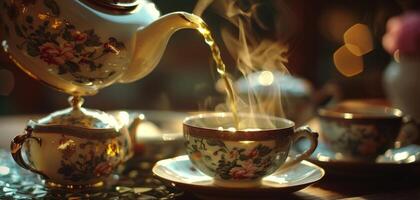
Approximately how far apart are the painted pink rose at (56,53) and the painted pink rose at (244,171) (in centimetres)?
28

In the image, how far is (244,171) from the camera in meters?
0.88

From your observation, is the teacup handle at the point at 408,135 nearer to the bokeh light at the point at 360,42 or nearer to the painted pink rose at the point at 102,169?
the painted pink rose at the point at 102,169

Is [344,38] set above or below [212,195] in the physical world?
above

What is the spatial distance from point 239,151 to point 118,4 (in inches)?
10.8

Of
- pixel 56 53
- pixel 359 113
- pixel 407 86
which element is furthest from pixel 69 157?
pixel 407 86

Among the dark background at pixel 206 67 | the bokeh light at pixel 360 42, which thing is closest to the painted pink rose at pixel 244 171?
the dark background at pixel 206 67

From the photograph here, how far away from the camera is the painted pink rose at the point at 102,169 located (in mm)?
911

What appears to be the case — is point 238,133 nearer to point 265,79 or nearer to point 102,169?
point 102,169

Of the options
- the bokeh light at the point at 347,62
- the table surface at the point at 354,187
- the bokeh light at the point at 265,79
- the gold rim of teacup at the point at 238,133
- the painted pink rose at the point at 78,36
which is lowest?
the table surface at the point at 354,187

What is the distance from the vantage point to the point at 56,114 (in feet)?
3.05

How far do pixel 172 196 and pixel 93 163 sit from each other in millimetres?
125

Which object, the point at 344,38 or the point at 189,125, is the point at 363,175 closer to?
the point at 189,125

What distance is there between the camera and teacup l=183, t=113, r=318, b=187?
2.82 feet

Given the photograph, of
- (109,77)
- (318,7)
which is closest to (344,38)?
(318,7)
